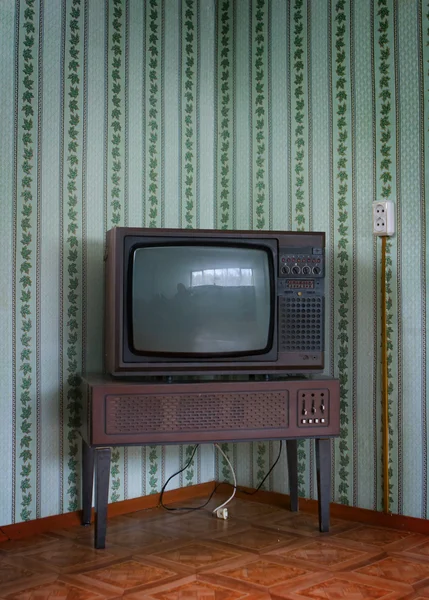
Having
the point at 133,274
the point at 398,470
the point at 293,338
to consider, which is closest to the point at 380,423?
the point at 398,470

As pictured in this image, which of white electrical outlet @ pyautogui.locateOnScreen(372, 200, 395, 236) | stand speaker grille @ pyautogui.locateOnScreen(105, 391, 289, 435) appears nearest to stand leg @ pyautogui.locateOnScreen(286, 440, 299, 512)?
stand speaker grille @ pyautogui.locateOnScreen(105, 391, 289, 435)

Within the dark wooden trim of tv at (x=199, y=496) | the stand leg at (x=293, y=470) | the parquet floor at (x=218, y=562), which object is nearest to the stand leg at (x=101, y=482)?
the parquet floor at (x=218, y=562)

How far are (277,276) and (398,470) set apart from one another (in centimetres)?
79

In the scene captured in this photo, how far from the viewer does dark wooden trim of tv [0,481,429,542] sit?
2490 mm

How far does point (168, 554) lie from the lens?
2.29 metres

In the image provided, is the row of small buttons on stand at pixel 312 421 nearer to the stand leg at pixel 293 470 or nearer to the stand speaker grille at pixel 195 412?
the stand speaker grille at pixel 195 412

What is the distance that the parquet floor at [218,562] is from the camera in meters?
1.98

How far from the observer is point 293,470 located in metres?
2.78

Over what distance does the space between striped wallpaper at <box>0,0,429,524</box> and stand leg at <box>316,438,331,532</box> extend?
0.21 m

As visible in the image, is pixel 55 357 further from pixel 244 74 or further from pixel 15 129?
pixel 244 74

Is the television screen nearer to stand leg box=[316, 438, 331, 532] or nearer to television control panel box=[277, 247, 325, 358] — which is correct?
television control panel box=[277, 247, 325, 358]

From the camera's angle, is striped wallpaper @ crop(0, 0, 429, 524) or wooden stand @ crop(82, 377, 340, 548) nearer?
wooden stand @ crop(82, 377, 340, 548)

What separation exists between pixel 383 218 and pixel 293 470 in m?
0.97

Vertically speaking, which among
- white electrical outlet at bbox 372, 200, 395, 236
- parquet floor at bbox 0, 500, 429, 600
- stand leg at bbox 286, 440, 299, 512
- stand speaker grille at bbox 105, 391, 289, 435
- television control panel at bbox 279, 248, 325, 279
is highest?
white electrical outlet at bbox 372, 200, 395, 236
